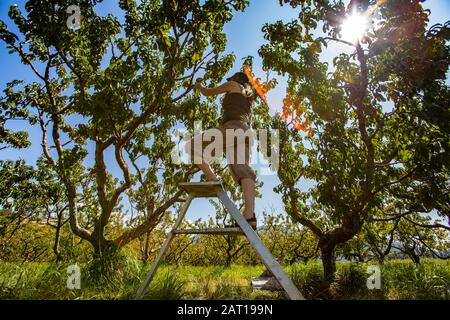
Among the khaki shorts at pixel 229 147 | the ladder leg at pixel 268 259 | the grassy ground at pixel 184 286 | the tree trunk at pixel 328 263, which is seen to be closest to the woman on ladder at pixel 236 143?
the khaki shorts at pixel 229 147

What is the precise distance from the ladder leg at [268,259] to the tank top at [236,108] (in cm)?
121

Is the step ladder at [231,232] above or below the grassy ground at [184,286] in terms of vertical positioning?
above

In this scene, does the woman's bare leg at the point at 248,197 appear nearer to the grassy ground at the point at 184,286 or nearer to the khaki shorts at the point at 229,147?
the khaki shorts at the point at 229,147

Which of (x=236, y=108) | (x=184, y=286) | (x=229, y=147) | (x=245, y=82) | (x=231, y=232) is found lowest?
(x=184, y=286)

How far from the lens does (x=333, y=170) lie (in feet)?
23.4

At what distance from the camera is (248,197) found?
3.48m

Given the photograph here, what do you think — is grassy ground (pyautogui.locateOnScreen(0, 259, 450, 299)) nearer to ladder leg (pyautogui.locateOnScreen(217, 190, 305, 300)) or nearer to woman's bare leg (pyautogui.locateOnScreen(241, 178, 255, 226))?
woman's bare leg (pyautogui.locateOnScreen(241, 178, 255, 226))

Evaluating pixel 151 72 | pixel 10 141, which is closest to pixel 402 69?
pixel 151 72

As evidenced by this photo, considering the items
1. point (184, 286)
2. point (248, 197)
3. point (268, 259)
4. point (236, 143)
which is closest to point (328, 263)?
point (184, 286)

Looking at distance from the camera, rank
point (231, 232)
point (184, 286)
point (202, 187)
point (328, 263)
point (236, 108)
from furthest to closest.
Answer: point (328, 263), point (184, 286), point (236, 108), point (202, 187), point (231, 232)

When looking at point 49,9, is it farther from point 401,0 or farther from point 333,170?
point 333,170

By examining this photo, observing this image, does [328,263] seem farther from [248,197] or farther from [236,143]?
[236,143]

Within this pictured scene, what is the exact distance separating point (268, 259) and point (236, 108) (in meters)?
2.07

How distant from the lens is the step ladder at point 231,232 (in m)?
2.63
